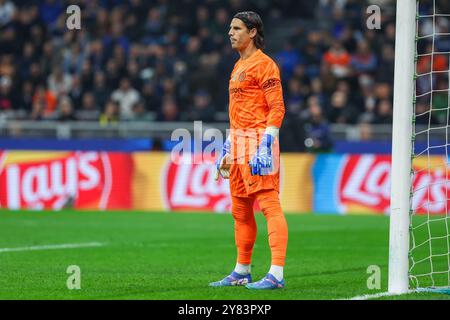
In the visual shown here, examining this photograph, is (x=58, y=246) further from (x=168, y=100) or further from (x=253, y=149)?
(x=168, y=100)

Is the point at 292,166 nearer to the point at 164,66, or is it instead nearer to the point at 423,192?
the point at 423,192

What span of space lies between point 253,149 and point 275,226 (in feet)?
2.32

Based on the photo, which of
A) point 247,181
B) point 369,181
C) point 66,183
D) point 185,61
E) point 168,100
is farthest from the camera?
point 185,61

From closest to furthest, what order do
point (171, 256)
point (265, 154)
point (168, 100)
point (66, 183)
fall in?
point (265, 154), point (171, 256), point (66, 183), point (168, 100)

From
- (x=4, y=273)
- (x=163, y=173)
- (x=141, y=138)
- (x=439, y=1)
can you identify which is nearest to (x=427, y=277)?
(x=4, y=273)

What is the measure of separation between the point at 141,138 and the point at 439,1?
325 inches

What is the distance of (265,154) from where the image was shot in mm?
8336

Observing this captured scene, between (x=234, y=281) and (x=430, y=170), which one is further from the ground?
(x=430, y=170)

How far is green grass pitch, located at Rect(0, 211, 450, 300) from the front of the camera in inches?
331

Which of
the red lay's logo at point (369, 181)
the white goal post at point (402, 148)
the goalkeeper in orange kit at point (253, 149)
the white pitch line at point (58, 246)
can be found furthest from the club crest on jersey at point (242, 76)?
the red lay's logo at point (369, 181)

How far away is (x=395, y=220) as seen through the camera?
8180 mm

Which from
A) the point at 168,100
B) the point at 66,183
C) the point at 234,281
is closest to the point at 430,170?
the point at 168,100

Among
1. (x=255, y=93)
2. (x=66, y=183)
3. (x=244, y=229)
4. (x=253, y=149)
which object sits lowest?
(x=244, y=229)
